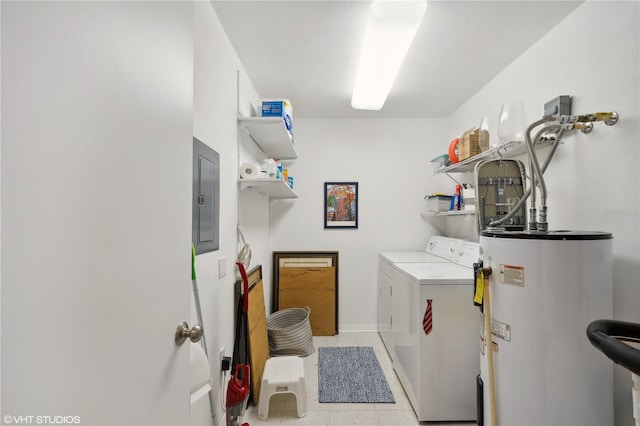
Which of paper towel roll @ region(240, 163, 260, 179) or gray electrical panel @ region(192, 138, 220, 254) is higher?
paper towel roll @ region(240, 163, 260, 179)

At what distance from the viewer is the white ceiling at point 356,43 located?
1.60 meters

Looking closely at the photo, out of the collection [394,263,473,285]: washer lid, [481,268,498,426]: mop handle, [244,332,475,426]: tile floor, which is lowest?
[244,332,475,426]: tile floor

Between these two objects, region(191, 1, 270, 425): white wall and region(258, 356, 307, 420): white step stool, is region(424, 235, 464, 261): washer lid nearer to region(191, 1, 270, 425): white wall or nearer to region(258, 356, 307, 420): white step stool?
region(258, 356, 307, 420): white step stool

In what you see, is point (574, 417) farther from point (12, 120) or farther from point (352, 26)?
point (352, 26)

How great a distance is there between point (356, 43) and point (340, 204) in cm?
184

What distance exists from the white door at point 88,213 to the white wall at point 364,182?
8.68 ft

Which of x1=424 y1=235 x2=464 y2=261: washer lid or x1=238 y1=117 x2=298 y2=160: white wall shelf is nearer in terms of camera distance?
x1=238 y1=117 x2=298 y2=160: white wall shelf

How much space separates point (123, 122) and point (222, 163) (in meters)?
1.17

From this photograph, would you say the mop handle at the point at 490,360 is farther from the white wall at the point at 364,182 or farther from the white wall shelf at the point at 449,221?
the white wall at the point at 364,182

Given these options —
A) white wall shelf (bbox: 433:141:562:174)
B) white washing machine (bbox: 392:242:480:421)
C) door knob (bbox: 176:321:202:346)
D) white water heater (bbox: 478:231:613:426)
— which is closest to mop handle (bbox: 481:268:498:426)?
white water heater (bbox: 478:231:613:426)

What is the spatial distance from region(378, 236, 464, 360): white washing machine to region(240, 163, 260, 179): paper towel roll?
1471 millimetres

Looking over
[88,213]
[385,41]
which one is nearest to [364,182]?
[385,41]

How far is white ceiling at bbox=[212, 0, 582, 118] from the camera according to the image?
63.1 inches

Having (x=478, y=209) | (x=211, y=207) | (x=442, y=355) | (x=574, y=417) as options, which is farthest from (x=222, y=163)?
(x=574, y=417)
